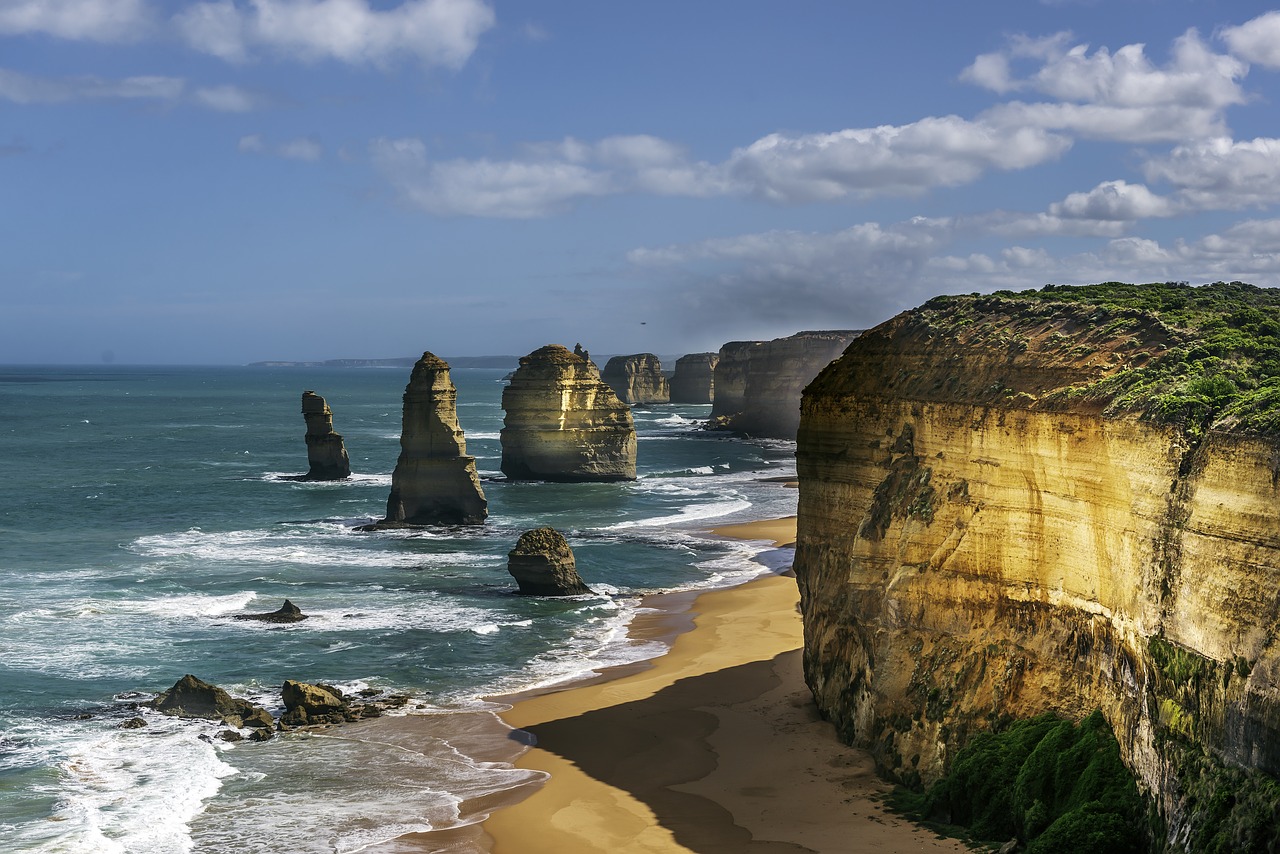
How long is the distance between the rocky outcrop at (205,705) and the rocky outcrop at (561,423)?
51576 millimetres

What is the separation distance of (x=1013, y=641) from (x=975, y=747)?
1997mm

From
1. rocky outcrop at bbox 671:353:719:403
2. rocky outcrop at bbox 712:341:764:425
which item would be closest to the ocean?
rocky outcrop at bbox 712:341:764:425

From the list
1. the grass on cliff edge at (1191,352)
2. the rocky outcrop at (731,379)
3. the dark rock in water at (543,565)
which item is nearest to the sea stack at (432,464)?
the dark rock in water at (543,565)

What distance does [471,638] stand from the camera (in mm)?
41438

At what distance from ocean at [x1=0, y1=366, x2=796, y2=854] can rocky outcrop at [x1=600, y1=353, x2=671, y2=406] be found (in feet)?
312

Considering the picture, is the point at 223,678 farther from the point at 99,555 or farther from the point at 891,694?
the point at 99,555

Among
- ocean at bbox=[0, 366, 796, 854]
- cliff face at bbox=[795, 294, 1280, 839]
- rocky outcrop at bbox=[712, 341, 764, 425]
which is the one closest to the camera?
cliff face at bbox=[795, 294, 1280, 839]

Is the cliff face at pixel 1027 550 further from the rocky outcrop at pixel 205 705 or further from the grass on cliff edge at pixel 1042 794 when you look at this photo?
the rocky outcrop at pixel 205 705

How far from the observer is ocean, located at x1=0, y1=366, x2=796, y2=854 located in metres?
26.6

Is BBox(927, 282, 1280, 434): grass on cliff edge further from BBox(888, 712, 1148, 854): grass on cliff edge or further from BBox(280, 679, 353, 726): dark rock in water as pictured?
BBox(280, 679, 353, 726): dark rock in water

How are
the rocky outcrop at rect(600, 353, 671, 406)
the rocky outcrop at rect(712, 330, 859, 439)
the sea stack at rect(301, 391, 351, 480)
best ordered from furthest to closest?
the rocky outcrop at rect(600, 353, 671, 406), the rocky outcrop at rect(712, 330, 859, 439), the sea stack at rect(301, 391, 351, 480)

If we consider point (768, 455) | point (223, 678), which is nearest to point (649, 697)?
point (223, 678)

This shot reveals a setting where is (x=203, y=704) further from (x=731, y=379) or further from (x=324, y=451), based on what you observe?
(x=731, y=379)

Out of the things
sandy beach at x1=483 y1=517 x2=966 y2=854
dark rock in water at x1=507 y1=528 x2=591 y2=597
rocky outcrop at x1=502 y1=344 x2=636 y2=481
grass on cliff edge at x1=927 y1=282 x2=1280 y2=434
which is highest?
grass on cliff edge at x1=927 y1=282 x2=1280 y2=434
